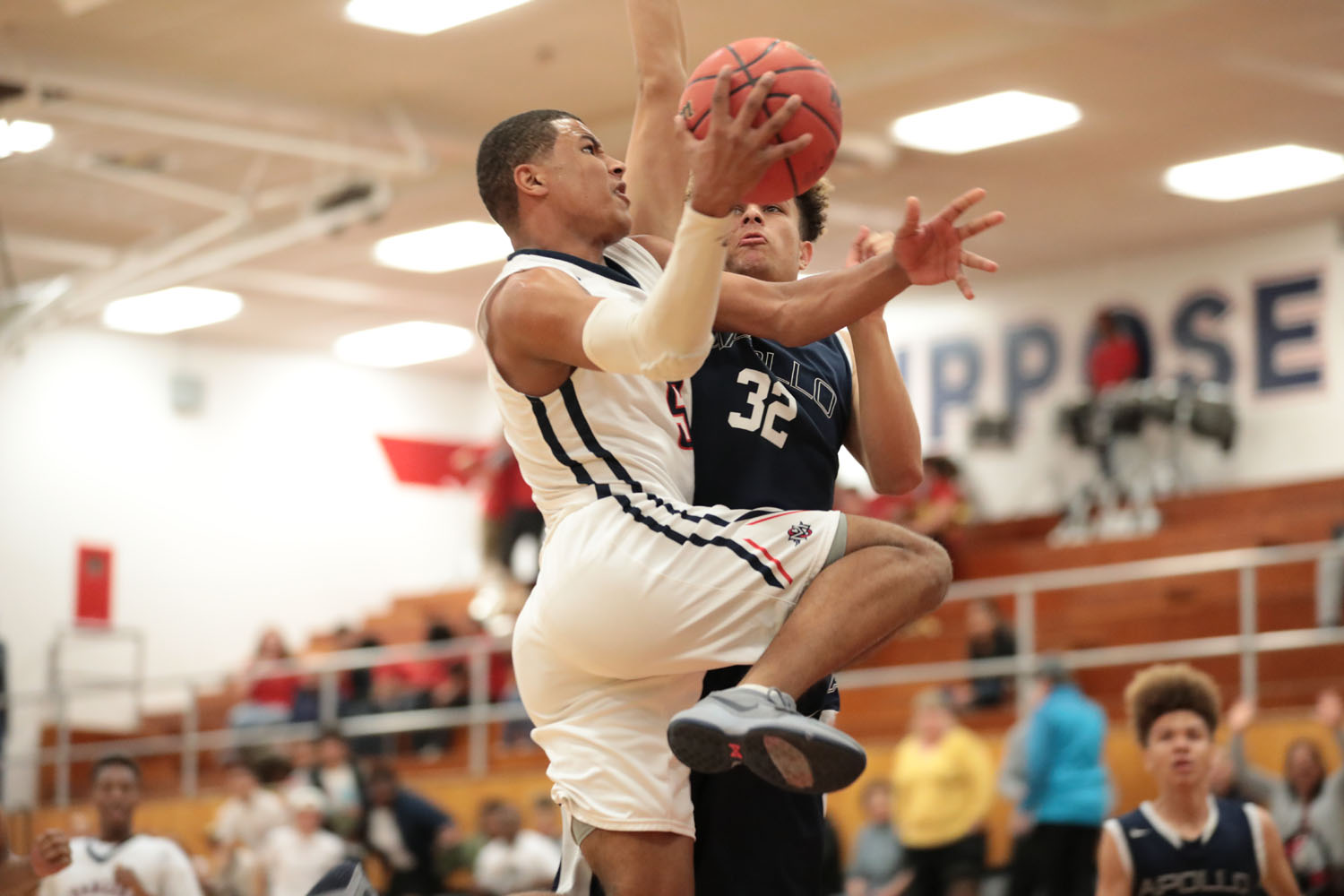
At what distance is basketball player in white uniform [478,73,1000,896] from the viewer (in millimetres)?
3639

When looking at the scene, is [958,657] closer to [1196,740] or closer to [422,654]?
[422,654]

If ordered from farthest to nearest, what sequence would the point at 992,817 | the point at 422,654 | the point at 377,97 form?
the point at 422,654
the point at 377,97
the point at 992,817

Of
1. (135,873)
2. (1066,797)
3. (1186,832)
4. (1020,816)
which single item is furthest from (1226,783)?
(135,873)

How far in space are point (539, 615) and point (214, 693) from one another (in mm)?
16200

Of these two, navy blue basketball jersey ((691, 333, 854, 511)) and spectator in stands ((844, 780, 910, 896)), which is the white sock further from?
spectator in stands ((844, 780, 910, 896))

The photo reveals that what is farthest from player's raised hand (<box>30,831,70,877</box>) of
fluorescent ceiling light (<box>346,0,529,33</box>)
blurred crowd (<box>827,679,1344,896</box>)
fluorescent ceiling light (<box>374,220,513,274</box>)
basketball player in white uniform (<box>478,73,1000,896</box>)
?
fluorescent ceiling light (<box>374,220,513,274</box>)

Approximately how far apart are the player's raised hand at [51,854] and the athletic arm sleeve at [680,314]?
3.31 metres

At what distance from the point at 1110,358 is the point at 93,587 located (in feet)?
34.6

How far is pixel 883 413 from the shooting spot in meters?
4.29

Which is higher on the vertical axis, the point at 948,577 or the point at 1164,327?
the point at 1164,327

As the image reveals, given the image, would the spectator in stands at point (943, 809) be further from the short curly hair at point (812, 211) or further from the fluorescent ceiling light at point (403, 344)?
the fluorescent ceiling light at point (403, 344)

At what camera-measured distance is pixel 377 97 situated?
13453 mm

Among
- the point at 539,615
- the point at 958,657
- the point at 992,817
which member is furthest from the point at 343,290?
the point at 539,615

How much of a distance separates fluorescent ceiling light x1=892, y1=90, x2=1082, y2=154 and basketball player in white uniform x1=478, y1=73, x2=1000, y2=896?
9676mm
